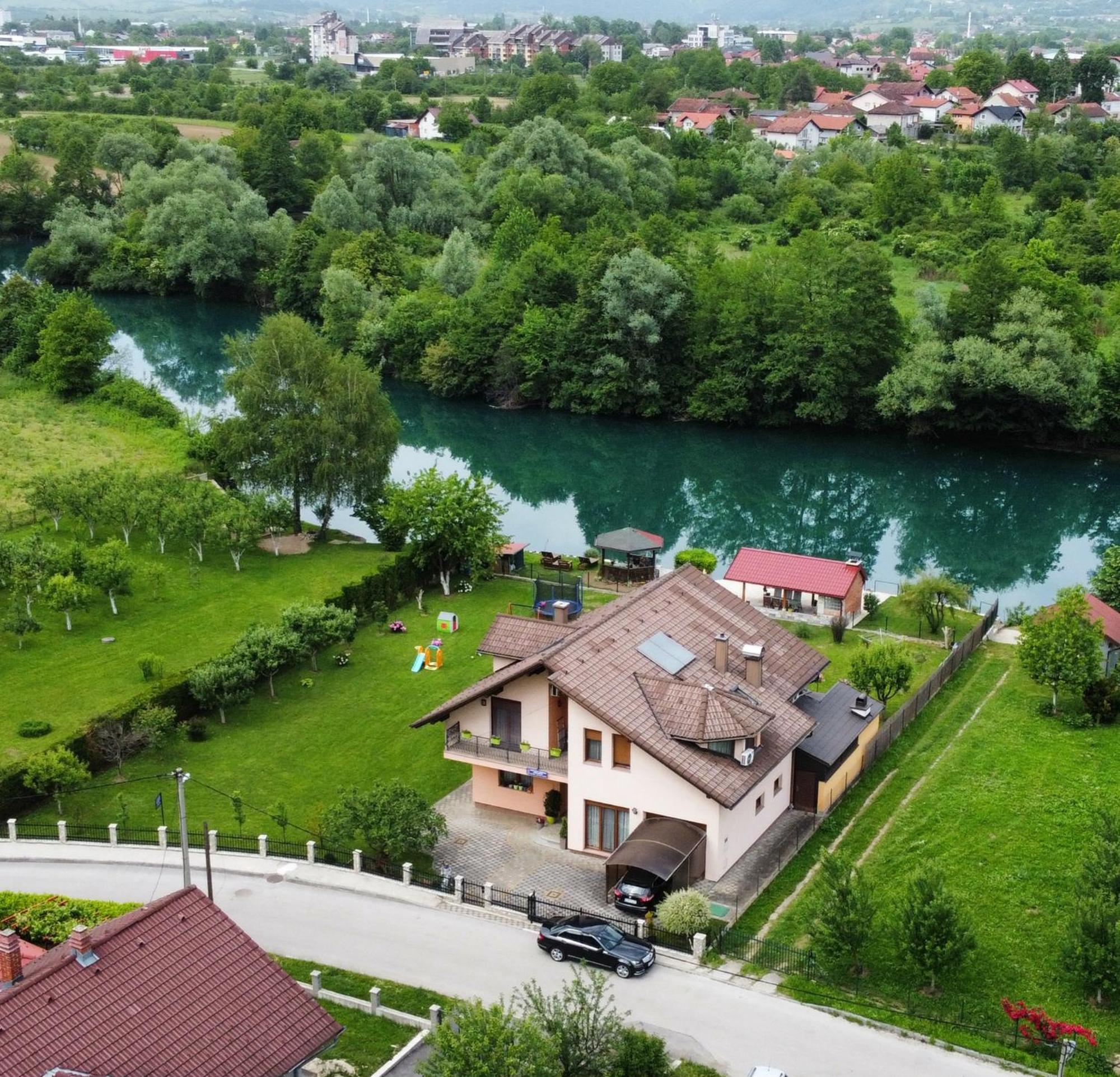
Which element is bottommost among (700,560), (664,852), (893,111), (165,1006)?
(700,560)

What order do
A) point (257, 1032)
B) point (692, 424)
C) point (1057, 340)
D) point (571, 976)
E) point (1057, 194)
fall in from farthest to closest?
point (1057, 194) → point (692, 424) → point (1057, 340) → point (571, 976) → point (257, 1032)

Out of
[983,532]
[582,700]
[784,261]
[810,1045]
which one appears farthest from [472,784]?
[784,261]

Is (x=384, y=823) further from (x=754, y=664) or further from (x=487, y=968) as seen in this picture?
(x=754, y=664)

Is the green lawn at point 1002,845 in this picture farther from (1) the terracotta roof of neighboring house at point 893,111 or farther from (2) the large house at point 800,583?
(1) the terracotta roof of neighboring house at point 893,111

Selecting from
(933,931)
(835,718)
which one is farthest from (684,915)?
(835,718)

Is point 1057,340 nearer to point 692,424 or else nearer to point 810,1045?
point 692,424

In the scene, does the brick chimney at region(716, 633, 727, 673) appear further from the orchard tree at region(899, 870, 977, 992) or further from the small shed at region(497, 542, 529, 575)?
the small shed at region(497, 542, 529, 575)
